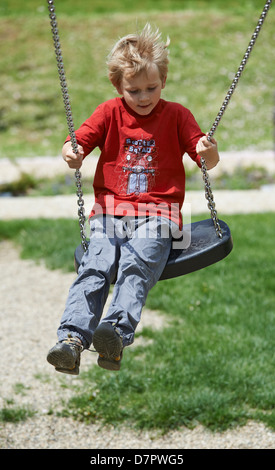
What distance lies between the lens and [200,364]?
4.18 m

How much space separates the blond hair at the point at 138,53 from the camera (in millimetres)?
2596

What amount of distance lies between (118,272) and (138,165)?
494 millimetres

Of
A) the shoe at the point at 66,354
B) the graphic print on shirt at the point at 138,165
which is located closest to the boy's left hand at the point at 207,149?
the graphic print on shirt at the point at 138,165

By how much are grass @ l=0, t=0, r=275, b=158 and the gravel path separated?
6.63 metres

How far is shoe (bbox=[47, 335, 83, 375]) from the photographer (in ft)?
7.75

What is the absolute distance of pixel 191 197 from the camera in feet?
29.2

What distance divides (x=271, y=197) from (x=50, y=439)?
19.9 ft

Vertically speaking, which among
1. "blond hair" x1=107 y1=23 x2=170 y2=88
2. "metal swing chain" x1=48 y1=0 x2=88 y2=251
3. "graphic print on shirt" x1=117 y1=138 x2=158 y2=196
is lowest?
"graphic print on shirt" x1=117 y1=138 x2=158 y2=196

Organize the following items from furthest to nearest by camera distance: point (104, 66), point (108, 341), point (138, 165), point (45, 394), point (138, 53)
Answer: point (104, 66) < point (45, 394) < point (138, 165) < point (138, 53) < point (108, 341)

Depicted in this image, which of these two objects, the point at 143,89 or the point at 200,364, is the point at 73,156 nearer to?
the point at 143,89

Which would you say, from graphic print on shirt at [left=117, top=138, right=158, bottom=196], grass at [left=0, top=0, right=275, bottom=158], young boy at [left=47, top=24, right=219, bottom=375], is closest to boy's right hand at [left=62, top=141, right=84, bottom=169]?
young boy at [left=47, top=24, right=219, bottom=375]

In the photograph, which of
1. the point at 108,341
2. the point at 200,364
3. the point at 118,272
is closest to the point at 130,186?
the point at 118,272

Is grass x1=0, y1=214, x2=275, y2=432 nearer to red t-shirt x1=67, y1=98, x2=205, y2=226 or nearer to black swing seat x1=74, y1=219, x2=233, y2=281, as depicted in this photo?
black swing seat x1=74, y1=219, x2=233, y2=281
